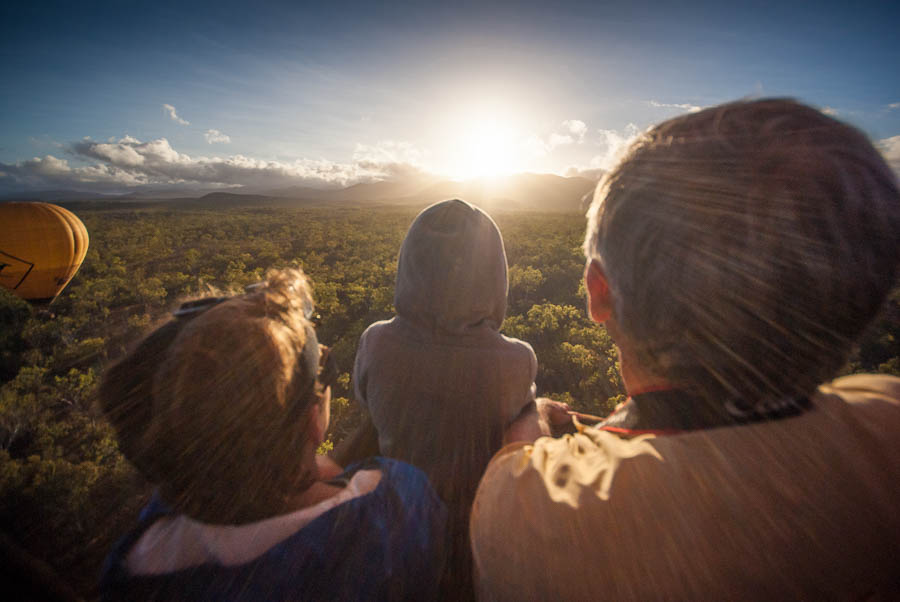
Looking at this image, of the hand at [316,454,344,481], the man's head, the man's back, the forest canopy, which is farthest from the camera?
the forest canopy

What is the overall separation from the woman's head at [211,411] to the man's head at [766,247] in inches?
40.4

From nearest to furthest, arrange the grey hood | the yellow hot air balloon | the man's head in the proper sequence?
1. the man's head
2. the grey hood
3. the yellow hot air balloon

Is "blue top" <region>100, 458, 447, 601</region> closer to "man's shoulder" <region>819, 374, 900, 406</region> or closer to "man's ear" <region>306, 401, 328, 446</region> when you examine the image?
"man's ear" <region>306, 401, 328, 446</region>

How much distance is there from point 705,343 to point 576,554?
53 centimetres

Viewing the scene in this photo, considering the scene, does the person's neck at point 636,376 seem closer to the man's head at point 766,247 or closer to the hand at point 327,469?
the man's head at point 766,247

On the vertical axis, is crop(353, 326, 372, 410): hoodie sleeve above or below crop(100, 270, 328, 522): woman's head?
below

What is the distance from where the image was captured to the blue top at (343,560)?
804 mm

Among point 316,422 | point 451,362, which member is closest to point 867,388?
point 451,362

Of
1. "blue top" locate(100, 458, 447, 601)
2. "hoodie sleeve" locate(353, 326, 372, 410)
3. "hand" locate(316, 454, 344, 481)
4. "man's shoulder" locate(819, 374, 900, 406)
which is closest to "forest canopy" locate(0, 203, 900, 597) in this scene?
"man's shoulder" locate(819, 374, 900, 406)

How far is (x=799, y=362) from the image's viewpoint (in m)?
0.69

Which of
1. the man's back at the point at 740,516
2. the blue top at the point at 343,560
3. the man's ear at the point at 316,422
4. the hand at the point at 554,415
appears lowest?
the hand at the point at 554,415

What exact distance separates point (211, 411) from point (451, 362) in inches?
39.2

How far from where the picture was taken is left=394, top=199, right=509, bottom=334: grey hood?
1.58 m

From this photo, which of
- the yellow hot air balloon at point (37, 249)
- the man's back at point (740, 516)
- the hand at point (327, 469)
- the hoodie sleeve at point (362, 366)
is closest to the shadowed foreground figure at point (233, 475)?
the hand at point (327, 469)
